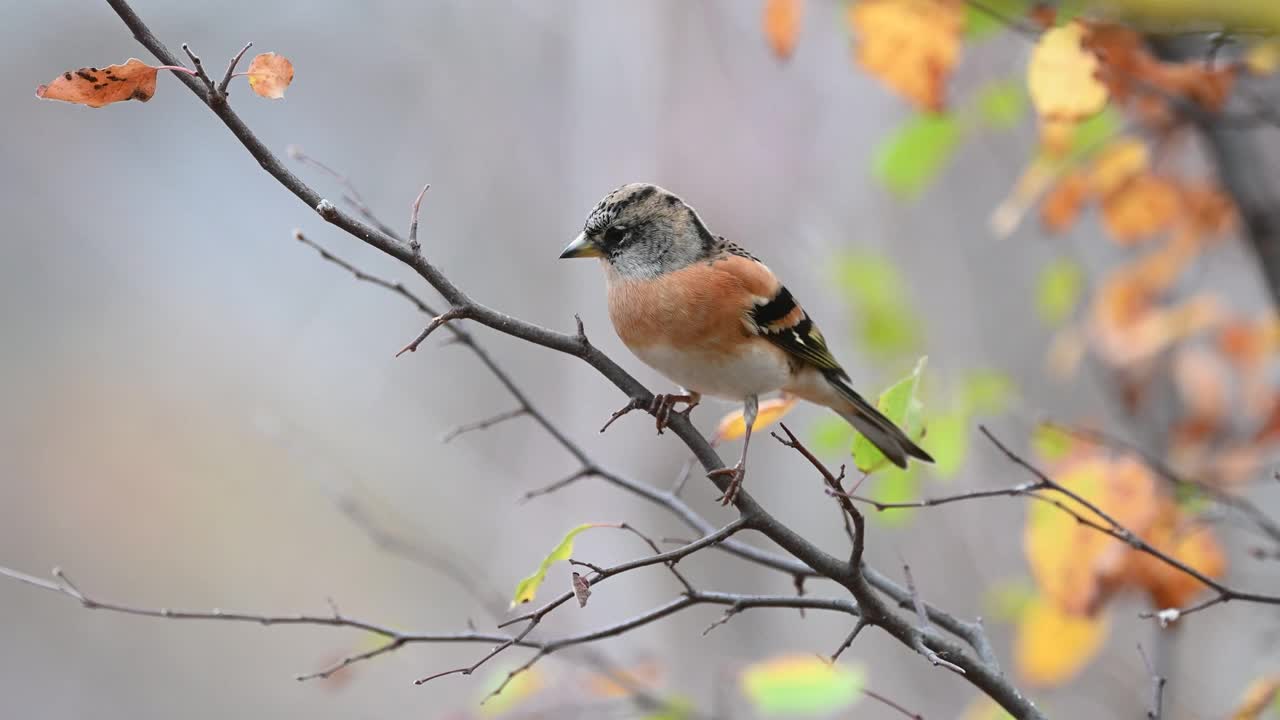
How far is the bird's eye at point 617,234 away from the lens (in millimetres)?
2549

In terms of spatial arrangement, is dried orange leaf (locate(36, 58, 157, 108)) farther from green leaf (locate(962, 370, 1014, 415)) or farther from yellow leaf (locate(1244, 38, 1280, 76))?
yellow leaf (locate(1244, 38, 1280, 76))

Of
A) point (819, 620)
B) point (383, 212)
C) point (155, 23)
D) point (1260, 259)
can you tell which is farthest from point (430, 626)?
point (1260, 259)

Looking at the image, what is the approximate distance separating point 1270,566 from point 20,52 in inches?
363

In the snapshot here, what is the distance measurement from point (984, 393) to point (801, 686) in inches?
31.5

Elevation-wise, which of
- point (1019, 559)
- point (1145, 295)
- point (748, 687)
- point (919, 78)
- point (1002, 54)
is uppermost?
point (1002, 54)

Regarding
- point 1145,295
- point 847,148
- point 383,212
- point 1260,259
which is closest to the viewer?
point 1260,259

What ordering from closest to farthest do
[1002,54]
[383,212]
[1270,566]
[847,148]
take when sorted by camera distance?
[1002,54] → [1270,566] → [847,148] → [383,212]

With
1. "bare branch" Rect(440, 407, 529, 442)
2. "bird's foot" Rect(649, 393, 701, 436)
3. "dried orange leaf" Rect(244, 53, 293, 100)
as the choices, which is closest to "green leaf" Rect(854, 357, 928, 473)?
"bird's foot" Rect(649, 393, 701, 436)

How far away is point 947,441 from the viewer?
2.36 m

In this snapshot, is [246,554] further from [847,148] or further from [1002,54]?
[1002,54]

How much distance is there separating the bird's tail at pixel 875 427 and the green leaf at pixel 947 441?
0.25 ft

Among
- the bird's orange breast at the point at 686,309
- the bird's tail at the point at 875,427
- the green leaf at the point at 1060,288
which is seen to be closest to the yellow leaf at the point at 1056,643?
the bird's tail at the point at 875,427

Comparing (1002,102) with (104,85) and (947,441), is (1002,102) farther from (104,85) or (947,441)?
(104,85)

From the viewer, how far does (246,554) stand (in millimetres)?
8547
